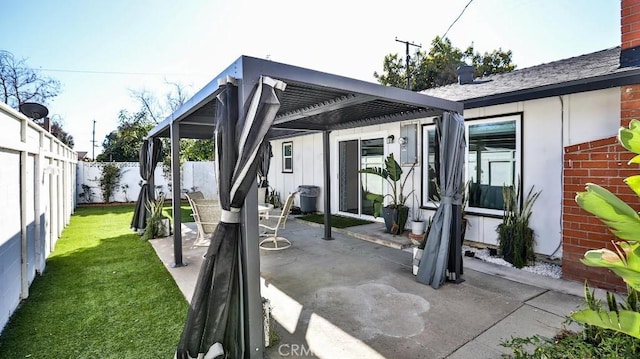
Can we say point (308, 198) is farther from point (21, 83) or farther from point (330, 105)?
point (21, 83)

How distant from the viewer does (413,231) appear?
20.7ft

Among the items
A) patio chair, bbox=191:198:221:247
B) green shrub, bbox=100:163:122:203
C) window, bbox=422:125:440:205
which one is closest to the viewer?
patio chair, bbox=191:198:221:247

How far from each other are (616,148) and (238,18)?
8384mm

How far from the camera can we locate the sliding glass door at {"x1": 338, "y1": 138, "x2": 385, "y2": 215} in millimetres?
8203

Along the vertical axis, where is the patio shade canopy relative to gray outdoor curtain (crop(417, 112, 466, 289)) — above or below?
above

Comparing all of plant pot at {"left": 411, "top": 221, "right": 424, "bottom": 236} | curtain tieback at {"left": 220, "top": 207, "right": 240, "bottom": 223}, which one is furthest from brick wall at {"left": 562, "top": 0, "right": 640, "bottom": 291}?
curtain tieback at {"left": 220, "top": 207, "right": 240, "bottom": 223}

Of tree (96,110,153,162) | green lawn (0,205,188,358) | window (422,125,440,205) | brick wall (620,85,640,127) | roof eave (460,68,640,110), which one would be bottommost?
green lawn (0,205,188,358)

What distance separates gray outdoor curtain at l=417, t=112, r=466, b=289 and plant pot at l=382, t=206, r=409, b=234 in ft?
7.99

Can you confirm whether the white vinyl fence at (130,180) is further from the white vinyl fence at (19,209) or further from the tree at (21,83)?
the white vinyl fence at (19,209)

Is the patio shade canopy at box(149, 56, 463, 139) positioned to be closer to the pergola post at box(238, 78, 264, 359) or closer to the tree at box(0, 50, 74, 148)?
the pergola post at box(238, 78, 264, 359)

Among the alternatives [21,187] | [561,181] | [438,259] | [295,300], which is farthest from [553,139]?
[21,187]

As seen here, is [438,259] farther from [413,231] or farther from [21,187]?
[21,187]

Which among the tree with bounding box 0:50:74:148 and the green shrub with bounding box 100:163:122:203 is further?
the tree with bounding box 0:50:74:148

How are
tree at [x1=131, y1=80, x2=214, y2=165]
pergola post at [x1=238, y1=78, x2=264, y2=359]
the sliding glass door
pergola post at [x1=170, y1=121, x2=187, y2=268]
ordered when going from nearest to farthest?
1. pergola post at [x1=238, y1=78, x2=264, y2=359]
2. pergola post at [x1=170, y1=121, x2=187, y2=268]
3. the sliding glass door
4. tree at [x1=131, y1=80, x2=214, y2=165]
